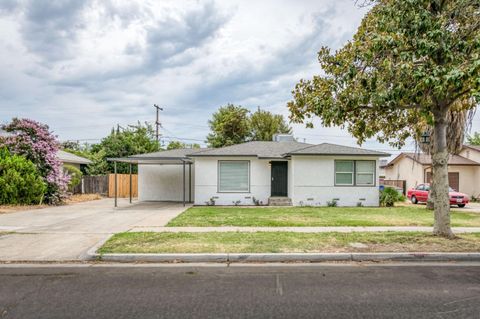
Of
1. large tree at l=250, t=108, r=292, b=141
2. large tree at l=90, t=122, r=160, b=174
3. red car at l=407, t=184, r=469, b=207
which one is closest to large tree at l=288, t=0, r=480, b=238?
red car at l=407, t=184, r=469, b=207

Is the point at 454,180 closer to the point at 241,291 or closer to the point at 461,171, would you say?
the point at 461,171

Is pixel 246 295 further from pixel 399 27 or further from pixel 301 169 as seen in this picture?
pixel 301 169

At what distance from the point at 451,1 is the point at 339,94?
3.34 m

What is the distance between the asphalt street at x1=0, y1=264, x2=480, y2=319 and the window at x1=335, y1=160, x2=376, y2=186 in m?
13.1

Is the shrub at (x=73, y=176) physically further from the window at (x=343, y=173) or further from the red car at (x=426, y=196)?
the red car at (x=426, y=196)

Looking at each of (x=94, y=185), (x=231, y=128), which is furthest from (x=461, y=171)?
(x=94, y=185)

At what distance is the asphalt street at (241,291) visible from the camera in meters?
4.62

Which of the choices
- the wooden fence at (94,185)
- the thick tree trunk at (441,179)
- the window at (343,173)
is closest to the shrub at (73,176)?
the wooden fence at (94,185)

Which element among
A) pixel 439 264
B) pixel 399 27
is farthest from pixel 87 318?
pixel 399 27

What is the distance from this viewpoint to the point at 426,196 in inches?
880

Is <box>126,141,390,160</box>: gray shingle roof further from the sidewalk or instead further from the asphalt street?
the asphalt street

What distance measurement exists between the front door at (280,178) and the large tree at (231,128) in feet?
72.8

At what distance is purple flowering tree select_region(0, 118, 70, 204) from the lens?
1934 cm

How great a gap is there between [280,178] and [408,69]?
44.2 ft
